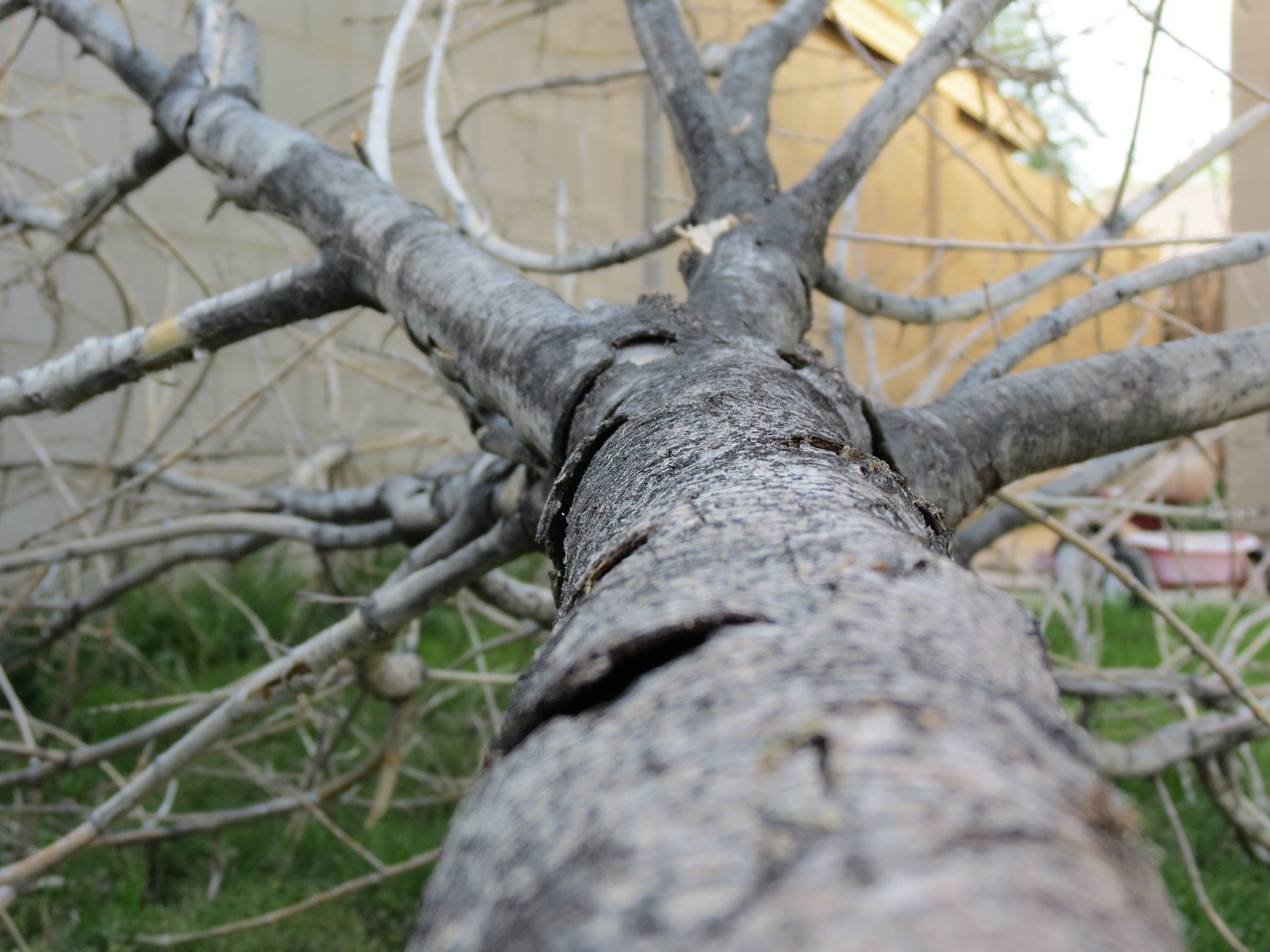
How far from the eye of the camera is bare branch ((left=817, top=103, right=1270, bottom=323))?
1.53 m

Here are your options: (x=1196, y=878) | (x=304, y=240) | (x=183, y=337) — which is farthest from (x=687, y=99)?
(x=304, y=240)

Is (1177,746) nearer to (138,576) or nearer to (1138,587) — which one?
(1138,587)

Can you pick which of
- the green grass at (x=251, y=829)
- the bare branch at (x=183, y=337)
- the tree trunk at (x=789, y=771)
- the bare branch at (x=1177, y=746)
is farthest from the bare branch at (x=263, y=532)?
the bare branch at (x=1177, y=746)

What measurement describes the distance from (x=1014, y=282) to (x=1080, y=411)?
1.75ft

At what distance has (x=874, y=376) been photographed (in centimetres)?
235

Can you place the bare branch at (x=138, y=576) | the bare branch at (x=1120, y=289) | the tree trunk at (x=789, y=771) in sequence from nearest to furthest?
the tree trunk at (x=789, y=771)
the bare branch at (x=1120, y=289)
the bare branch at (x=138, y=576)

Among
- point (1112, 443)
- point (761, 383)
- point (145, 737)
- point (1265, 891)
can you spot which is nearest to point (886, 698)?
point (761, 383)

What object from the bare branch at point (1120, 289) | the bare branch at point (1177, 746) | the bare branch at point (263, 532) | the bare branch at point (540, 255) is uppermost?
the bare branch at point (540, 255)

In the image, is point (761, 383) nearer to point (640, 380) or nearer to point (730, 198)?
point (640, 380)

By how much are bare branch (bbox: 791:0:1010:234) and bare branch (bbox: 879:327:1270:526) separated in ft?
1.19

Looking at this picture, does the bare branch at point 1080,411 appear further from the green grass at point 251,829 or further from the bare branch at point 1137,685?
the green grass at point 251,829

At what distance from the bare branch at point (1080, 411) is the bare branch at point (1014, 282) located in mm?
353

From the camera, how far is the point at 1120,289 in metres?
1.37

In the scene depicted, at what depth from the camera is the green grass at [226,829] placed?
7.85ft
